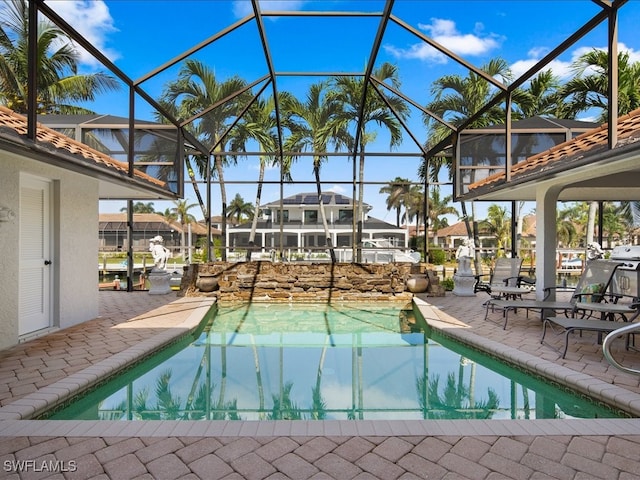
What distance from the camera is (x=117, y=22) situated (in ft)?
35.5

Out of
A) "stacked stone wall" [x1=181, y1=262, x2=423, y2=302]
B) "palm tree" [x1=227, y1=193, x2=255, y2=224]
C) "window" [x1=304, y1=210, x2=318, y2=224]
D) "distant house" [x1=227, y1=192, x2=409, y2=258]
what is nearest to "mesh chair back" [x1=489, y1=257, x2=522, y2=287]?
"stacked stone wall" [x1=181, y1=262, x2=423, y2=302]

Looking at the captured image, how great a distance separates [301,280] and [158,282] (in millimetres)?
3791

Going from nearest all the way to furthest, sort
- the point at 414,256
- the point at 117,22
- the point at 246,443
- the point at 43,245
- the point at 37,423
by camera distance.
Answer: the point at 246,443 → the point at 37,423 → the point at 43,245 → the point at 117,22 → the point at 414,256

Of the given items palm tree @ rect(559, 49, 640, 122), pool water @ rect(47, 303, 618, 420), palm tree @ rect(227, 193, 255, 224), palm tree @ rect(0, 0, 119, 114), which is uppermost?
palm tree @ rect(0, 0, 119, 114)

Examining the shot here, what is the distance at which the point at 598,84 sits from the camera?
1143 centimetres

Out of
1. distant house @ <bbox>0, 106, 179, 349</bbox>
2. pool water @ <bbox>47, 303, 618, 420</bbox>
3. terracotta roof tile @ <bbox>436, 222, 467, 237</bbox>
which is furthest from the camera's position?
terracotta roof tile @ <bbox>436, 222, 467, 237</bbox>

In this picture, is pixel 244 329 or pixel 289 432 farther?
pixel 244 329

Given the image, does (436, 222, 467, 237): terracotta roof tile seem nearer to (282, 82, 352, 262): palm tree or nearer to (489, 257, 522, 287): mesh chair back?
(282, 82, 352, 262): palm tree

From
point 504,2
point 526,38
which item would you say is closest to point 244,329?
point 504,2

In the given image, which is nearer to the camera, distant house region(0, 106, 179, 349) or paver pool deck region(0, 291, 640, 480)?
paver pool deck region(0, 291, 640, 480)

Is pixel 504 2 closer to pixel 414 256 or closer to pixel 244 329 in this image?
pixel 414 256

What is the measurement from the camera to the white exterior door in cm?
597

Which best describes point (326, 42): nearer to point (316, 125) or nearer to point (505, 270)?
point (316, 125)

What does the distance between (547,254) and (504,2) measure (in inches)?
210
